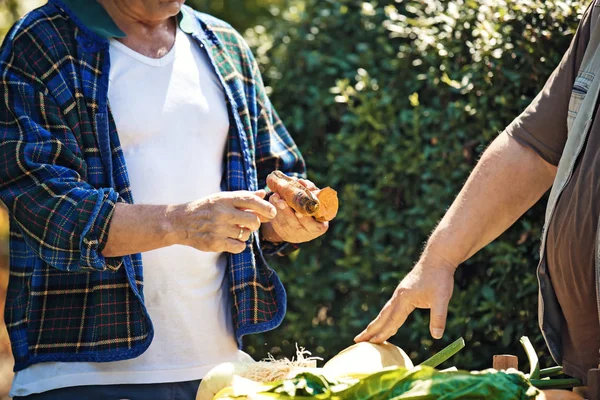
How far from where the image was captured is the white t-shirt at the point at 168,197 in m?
2.36

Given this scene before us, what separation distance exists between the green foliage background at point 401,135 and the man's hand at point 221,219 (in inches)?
61.1

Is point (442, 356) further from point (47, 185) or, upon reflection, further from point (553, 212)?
point (47, 185)

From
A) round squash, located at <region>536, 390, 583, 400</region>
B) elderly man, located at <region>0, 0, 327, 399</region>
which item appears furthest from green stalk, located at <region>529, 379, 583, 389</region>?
elderly man, located at <region>0, 0, 327, 399</region>

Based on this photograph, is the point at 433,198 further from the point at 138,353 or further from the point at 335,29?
the point at 138,353

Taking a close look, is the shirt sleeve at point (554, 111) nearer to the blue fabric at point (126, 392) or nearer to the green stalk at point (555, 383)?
the green stalk at point (555, 383)

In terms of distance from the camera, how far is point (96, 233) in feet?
7.06

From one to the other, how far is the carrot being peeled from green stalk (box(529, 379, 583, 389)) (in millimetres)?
672

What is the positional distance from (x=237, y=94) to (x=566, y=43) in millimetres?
1400

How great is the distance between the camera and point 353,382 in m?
1.65

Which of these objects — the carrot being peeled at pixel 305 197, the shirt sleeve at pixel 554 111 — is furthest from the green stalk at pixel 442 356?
the shirt sleeve at pixel 554 111

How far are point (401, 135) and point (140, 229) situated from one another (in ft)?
6.66

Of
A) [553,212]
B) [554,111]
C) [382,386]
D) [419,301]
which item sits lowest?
[419,301]

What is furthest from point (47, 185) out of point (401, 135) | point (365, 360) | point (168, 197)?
point (401, 135)

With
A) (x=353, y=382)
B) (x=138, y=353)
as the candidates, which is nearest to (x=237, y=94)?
(x=138, y=353)
